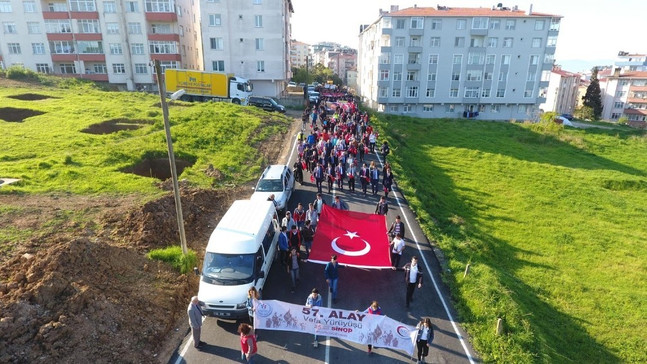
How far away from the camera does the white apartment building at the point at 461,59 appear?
61719mm

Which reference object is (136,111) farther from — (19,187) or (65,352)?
(65,352)

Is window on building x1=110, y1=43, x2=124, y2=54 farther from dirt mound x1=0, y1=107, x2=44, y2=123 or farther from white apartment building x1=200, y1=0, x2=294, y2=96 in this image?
dirt mound x1=0, y1=107, x2=44, y2=123

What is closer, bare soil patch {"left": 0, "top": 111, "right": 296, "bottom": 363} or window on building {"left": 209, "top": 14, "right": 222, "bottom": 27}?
bare soil patch {"left": 0, "top": 111, "right": 296, "bottom": 363}

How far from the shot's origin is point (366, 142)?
28.6 meters

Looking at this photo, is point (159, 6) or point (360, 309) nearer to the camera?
point (360, 309)

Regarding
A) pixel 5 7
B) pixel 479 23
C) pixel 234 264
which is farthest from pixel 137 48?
pixel 234 264

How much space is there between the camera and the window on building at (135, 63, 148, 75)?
58078mm

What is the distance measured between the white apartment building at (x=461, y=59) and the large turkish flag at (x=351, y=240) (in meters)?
51.6

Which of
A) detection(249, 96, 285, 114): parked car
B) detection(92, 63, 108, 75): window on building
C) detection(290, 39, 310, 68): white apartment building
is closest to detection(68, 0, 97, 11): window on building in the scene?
detection(92, 63, 108, 75): window on building

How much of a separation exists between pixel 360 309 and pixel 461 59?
60336mm

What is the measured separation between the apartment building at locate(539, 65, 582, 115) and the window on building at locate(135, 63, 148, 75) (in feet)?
303

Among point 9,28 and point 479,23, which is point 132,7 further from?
point 479,23

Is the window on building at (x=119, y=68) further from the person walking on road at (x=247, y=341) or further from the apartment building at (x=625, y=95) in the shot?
the apartment building at (x=625, y=95)

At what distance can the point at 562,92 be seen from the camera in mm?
100438
